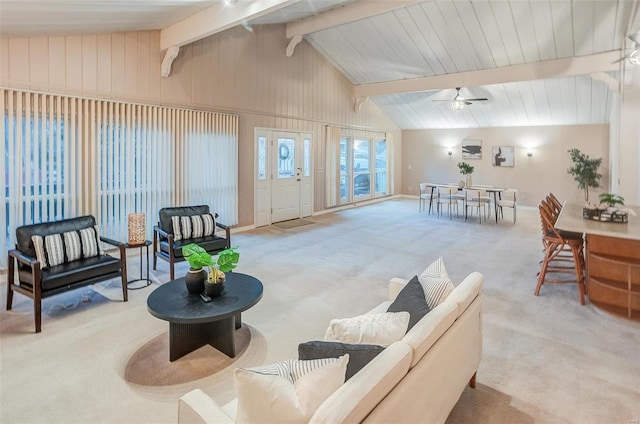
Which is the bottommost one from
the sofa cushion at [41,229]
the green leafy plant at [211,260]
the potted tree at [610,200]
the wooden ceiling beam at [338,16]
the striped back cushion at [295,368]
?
the striped back cushion at [295,368]

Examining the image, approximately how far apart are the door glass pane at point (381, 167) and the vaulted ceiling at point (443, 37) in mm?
1945

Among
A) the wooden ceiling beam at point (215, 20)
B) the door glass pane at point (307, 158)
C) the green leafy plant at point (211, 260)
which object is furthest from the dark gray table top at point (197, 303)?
the door glass pane at point (307, 158)

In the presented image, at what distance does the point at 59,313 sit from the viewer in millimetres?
3410

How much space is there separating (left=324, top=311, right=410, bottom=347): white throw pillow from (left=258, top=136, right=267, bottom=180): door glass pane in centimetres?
606

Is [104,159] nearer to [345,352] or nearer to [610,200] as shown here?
[345,352]

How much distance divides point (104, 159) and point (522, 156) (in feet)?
33.4

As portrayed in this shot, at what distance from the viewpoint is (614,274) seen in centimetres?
360

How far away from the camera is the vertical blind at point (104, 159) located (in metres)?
4.18

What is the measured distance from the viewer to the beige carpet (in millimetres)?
2162

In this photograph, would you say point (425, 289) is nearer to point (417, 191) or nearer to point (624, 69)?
point (624, 69)

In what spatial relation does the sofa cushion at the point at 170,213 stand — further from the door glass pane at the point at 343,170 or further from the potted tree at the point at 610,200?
the door glass pane at the point at 343,170

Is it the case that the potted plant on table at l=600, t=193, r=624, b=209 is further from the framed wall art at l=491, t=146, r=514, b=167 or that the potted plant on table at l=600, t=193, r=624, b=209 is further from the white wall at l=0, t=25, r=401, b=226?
the framed wall art at l=491, t=146, r=514, b=167

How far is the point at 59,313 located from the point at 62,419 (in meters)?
1.70

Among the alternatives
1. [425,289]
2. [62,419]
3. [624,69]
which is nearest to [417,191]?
[624,69]
